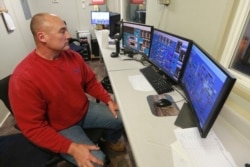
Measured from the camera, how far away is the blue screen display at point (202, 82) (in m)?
0.69

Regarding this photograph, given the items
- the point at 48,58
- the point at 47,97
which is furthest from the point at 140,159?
the point at 48,58

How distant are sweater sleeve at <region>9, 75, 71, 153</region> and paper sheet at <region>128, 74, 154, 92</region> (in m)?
0.66

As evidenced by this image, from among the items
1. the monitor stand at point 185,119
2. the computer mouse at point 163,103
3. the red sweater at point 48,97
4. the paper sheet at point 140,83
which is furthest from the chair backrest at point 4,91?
the monitor stand at point 185,119

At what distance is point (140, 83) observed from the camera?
4.53 ft

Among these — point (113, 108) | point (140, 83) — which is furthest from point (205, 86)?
point (113, 108)

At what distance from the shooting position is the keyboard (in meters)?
1.27

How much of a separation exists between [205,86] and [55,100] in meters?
0.95

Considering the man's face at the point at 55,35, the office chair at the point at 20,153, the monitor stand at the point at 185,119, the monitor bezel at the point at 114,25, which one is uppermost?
the man's face at the point at 55,35

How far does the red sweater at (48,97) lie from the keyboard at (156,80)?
1.94 ft

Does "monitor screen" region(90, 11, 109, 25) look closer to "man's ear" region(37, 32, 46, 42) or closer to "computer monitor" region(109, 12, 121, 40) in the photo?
"computer monitor" region(109, 12, 121, 40)

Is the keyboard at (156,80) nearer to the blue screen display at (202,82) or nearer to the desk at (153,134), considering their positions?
the desk at (153,134)

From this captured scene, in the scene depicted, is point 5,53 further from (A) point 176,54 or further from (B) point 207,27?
(B) point 207,27

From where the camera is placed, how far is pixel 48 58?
1150mm

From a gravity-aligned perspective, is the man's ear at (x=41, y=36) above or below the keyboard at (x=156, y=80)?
above
